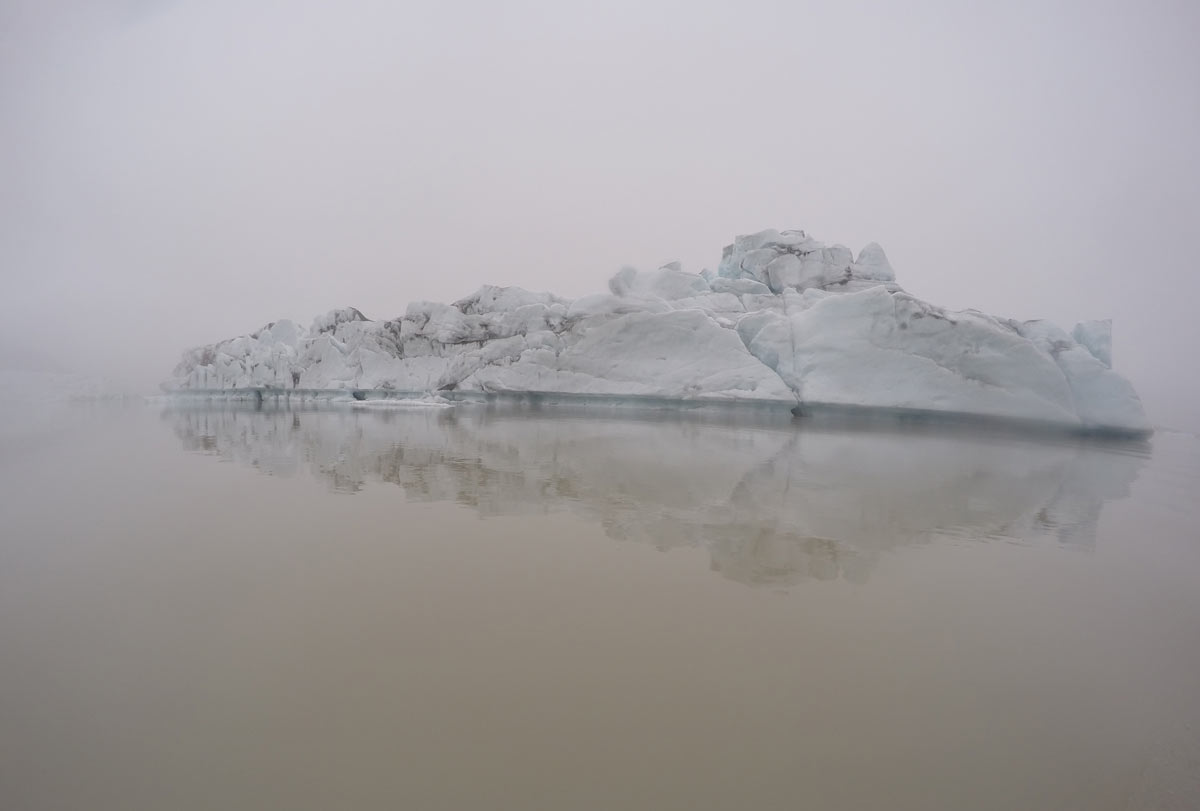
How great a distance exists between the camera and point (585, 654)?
1.56 meters

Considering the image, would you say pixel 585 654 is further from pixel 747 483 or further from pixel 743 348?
pixel 743 348

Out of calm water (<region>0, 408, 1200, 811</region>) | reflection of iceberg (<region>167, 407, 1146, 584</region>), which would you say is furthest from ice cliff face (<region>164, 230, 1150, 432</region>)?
calm water (<region>0, 408, 1200, 811</region>)

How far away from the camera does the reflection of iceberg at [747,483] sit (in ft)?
9.21

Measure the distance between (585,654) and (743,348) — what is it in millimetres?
12411

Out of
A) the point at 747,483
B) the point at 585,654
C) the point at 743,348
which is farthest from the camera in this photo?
the point at 743,348

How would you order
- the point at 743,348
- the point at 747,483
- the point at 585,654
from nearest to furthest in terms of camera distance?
1. the point at 585,654
2. the point at 747,483
3. the point at 743,348

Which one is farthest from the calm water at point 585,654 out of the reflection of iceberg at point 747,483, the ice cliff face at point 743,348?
the ice cliff face at point 743,348

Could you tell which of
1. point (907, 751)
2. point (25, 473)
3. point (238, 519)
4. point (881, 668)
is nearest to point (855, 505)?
point (881, 668)

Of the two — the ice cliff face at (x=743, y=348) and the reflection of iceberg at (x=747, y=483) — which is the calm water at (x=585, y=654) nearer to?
the reflection of iceberg at (x=747, y=483)

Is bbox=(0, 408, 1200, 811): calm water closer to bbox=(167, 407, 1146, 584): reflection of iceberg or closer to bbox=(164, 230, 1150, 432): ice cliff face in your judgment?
bbox=(167, 407, 1146, 584): reflection of iceberg

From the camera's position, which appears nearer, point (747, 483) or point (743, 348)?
point (747, 483)

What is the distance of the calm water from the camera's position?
109 centimetres

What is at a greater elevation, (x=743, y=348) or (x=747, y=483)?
(x=743, y=348)

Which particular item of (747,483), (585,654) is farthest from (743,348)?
(585,654)
